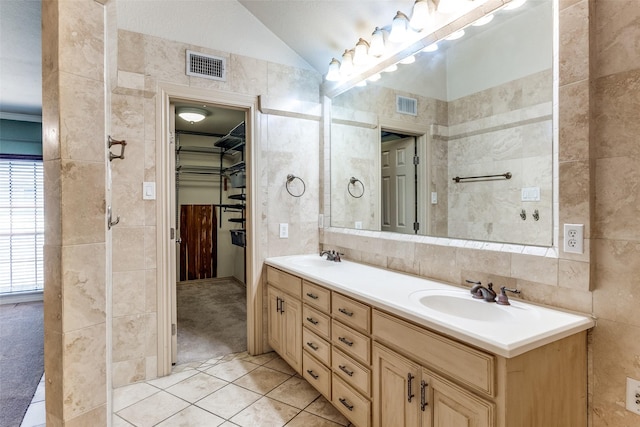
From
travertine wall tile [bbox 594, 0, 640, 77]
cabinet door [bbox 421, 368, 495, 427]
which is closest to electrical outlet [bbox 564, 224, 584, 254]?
travertine wall tile [bbox 594, 0, 640, 77]

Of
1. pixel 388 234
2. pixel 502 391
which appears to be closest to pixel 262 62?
pixel 388 234

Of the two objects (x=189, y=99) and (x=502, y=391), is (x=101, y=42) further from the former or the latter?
(x=502, y=391)

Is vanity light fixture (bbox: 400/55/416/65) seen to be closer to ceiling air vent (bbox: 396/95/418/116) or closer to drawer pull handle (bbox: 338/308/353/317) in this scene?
ceiling air vent (bbox: 396/95/418/116)

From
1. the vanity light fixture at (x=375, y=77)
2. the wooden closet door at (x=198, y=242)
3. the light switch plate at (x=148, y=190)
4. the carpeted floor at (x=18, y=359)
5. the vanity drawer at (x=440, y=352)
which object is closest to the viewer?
the vanity drawer at (x=440, y=352)

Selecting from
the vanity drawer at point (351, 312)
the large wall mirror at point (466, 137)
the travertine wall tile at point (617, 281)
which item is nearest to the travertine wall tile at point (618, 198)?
the travertine wall tile at point (617, 281)

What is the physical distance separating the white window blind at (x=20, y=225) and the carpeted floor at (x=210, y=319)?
1967 mm

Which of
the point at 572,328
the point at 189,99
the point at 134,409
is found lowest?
the point at 134,409

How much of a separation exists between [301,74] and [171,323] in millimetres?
2373

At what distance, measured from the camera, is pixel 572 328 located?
1.20 metres

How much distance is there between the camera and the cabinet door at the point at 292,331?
2285mm

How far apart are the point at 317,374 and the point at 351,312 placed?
0.63 metres

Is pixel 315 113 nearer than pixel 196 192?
Yes

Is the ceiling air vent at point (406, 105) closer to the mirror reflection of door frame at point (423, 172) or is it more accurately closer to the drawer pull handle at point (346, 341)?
the mirror reflection of door frame at point (423, 172)

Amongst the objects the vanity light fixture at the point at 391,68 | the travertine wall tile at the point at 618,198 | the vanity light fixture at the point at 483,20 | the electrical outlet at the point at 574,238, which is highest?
the vanity light fixture at the point at 391,68
